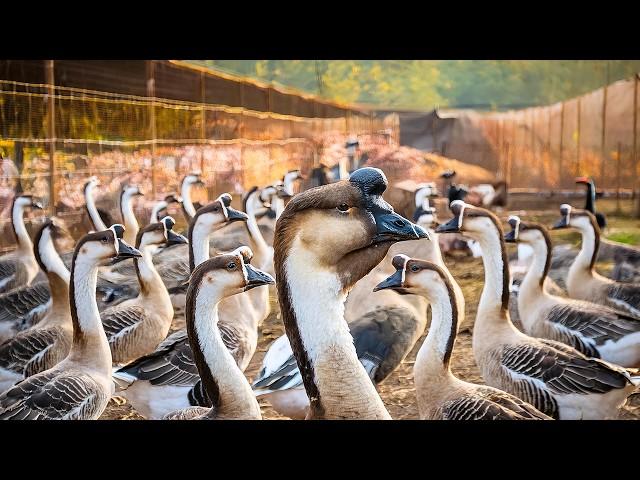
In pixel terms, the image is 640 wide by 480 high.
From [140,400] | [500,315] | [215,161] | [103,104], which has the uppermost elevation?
[103,104]

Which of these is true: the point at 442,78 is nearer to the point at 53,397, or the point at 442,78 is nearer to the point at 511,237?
the point at 511,237

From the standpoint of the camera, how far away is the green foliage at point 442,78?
10.2 ft

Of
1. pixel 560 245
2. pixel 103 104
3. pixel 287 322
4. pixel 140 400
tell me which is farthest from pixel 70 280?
pixel 560 245

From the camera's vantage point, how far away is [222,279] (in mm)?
2486

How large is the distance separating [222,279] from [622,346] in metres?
1.59

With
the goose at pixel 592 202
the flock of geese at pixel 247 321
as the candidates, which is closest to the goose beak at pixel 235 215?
the flock of geese at pixel 247 321

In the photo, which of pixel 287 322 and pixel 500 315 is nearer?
pixel 287 322

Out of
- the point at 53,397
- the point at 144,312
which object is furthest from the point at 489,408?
the point at 53,397

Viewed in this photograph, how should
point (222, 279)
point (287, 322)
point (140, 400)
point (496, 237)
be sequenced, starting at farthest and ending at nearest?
point (496, 237)
point (140, 400)
point (222, 279)
point (287, 322)

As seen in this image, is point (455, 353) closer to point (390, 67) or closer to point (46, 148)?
point (390, 67)

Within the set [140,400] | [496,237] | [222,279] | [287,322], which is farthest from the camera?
[496,237]

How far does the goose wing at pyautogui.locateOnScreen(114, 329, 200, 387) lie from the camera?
2854 millimetres

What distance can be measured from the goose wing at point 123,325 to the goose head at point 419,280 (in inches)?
38.3

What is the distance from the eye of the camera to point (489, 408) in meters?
2.68
